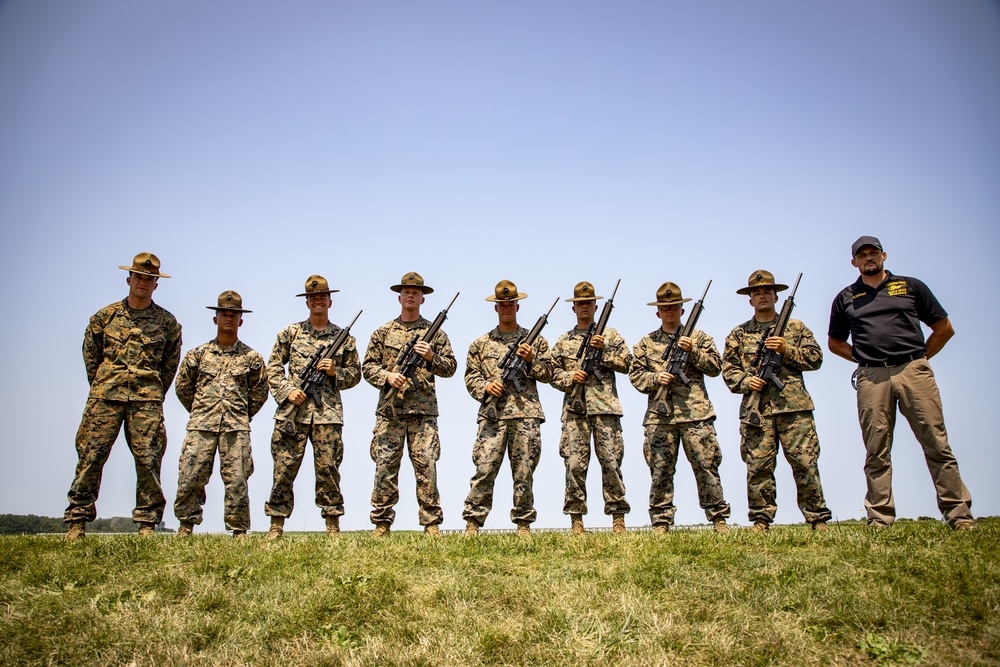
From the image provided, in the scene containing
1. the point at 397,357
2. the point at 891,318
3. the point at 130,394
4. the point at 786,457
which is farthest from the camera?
the point at 397,357

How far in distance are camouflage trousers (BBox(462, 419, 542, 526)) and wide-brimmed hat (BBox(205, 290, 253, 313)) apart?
3.68 m

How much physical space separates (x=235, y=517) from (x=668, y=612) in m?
6.10

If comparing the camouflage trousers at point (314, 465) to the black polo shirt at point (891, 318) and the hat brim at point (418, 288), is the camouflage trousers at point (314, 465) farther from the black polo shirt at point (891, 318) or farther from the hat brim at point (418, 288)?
the black polo shirt at point (891, 318)

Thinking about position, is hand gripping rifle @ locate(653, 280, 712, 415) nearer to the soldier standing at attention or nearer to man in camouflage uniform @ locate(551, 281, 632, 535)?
man in camouflage uniform @ locate(551, 281, 632, 535)

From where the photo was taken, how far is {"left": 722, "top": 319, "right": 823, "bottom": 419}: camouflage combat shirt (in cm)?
994

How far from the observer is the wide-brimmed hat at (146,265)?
10102 mm

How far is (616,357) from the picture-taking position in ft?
33.4

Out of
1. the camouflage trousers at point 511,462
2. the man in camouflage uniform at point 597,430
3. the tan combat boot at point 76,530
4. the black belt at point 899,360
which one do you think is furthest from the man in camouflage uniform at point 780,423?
the tan combat boot at point 76,530

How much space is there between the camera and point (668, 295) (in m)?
10.6

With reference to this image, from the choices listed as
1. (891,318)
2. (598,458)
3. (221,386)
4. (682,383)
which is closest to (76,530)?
(221,386)

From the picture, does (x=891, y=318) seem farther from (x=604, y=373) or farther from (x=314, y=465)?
(x=314, y=465)

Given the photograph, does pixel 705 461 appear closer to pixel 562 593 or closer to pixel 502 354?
pixel 502 354

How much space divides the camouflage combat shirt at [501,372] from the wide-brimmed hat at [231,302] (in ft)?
10.3

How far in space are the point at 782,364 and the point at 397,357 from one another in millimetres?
4971
